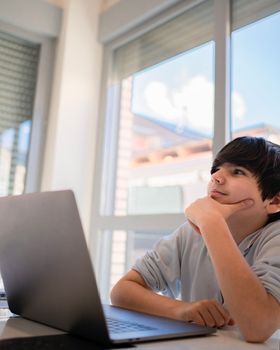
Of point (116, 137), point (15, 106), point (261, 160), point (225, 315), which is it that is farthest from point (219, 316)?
point (15, 106)

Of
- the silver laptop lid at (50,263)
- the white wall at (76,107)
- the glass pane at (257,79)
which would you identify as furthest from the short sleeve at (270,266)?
the white wall at (76,107)

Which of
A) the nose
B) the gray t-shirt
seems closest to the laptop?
the gray t-shirt

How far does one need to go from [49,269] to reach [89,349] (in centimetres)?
17

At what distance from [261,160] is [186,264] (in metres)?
0.39

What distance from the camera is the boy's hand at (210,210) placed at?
0.97 m

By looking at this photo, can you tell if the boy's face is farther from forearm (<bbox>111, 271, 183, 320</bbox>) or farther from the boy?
forearm (<bbox>111, 271, 183, 320</bbox>)

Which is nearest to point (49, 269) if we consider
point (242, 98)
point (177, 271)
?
point (177, 271)

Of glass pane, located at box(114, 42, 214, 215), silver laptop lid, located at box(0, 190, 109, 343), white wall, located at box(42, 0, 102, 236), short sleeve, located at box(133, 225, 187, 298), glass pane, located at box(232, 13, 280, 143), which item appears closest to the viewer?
silver laptop lid, located at box(0, 190, 109, 343)

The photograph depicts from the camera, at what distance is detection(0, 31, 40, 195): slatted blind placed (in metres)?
2.46

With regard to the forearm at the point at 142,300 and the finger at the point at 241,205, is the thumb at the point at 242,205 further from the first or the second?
the forearm at the point at 142,300

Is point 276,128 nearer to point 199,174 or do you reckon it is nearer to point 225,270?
point 199,174

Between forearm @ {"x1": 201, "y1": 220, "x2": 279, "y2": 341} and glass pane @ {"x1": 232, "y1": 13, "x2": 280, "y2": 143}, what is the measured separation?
34.3 inches

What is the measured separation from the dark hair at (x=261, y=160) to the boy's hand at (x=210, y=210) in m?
0.07

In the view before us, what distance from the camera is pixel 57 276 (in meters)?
0.73
